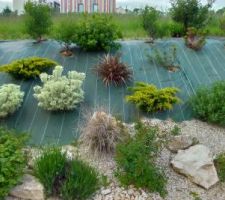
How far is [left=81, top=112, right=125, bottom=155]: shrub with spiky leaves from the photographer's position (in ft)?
16.9

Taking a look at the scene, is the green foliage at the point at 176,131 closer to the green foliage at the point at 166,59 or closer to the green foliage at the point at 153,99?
the green foliage at the point at 153,99

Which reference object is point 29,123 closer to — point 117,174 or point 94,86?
point 94,86

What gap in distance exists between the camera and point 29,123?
6258 mm

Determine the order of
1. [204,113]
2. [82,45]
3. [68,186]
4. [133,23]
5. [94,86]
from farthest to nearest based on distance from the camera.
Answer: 1. [133,23]
2. [82,45]
3. [94,86]
4. [204,113]
5. [68,186]

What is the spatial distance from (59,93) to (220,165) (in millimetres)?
2596

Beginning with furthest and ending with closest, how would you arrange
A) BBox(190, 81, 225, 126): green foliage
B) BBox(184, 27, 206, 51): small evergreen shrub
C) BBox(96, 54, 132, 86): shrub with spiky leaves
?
BBox(184, 27, 206, 51): small evergreen shrub → BBox(96, 54, 132, 86): shrub with spiky leaves → BBox(190, 81, 225, 126): green foliage

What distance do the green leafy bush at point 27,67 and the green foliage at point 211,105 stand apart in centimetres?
279

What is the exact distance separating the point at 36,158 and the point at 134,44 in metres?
5.35

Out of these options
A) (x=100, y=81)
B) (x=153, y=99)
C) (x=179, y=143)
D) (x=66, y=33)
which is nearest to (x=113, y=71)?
(x=100, y=81)

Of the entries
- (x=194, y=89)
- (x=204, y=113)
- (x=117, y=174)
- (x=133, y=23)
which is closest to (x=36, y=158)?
(x=117, y=174)

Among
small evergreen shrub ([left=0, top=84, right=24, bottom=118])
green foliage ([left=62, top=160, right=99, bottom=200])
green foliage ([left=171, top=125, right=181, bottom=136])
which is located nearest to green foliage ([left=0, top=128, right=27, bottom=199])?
green foliage ([left=62, top=160, right=99, bottom=200])

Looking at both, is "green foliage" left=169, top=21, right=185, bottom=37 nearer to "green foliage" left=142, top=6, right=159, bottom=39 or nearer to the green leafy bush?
"green foliage" left=142, top=6, right=159, bottom=39

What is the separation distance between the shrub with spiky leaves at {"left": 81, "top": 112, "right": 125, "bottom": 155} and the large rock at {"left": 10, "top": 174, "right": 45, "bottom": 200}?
93 cm

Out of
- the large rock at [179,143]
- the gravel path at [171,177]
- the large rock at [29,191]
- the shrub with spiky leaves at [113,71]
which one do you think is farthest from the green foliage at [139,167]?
the shrub with spiky leaves at [113,71]
